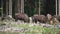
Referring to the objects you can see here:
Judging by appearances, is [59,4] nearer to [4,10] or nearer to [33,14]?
[33,14]

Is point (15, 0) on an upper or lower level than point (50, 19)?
upper

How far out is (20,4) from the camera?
65.4 feet

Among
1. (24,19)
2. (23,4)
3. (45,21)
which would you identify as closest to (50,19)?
(45,21)

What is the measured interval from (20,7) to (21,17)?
9.09ft

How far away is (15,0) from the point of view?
1973 cm

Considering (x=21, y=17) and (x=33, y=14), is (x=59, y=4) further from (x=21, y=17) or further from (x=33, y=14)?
(x=21, y=17)

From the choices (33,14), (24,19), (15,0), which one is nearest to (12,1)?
(15,0)

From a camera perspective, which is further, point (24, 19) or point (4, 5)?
point (4, 5)

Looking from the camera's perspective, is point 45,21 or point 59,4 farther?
point 59,4

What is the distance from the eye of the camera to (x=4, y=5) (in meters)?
19.9

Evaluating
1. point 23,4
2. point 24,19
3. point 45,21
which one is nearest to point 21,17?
point 24,19

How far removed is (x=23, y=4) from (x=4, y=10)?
1.54 meters

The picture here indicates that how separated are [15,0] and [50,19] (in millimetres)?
3754

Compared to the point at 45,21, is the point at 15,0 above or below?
above
